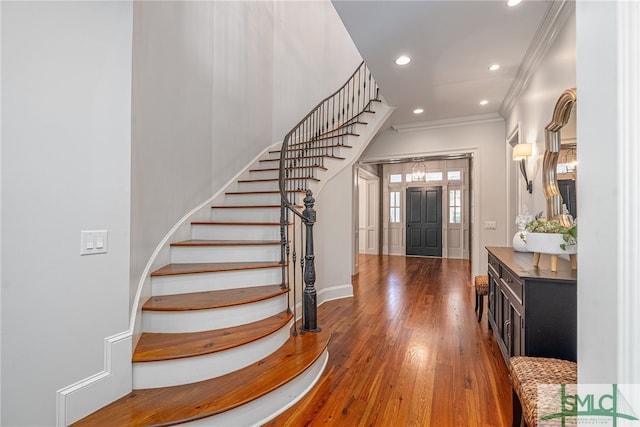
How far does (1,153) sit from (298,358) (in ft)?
6.58

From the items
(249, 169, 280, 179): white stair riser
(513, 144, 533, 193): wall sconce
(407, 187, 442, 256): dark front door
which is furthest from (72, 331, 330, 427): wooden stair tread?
(407, 187, 442, 256): dark front door

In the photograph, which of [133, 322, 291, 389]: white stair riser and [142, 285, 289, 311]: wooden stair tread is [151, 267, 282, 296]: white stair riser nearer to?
[142, 285, 289, 311]: wooden stair tread

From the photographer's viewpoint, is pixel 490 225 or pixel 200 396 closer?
pixel 200 396

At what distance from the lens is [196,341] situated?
6.50 ft

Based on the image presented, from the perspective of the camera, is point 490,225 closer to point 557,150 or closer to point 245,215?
point 557,150

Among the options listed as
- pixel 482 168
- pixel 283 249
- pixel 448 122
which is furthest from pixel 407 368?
pixel 448 122

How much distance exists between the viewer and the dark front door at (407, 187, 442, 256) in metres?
8.66

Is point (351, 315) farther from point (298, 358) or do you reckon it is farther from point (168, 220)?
point (168, 220)

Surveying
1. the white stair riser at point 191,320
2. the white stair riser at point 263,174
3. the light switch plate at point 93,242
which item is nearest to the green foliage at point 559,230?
the white stair riser at point 191,320

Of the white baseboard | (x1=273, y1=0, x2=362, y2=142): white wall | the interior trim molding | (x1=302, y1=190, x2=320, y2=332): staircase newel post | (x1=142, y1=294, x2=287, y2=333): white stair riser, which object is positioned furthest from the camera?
(x1=273, y1=0, x2=362, y2=142): white wall

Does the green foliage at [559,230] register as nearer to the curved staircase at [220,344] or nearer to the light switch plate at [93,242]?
the curved staircase at [220,344]

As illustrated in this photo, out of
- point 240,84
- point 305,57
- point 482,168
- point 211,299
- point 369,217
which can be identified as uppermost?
point 305,57

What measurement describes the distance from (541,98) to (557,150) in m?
0.79

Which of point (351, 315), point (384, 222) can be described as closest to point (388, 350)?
point (351, 315)
